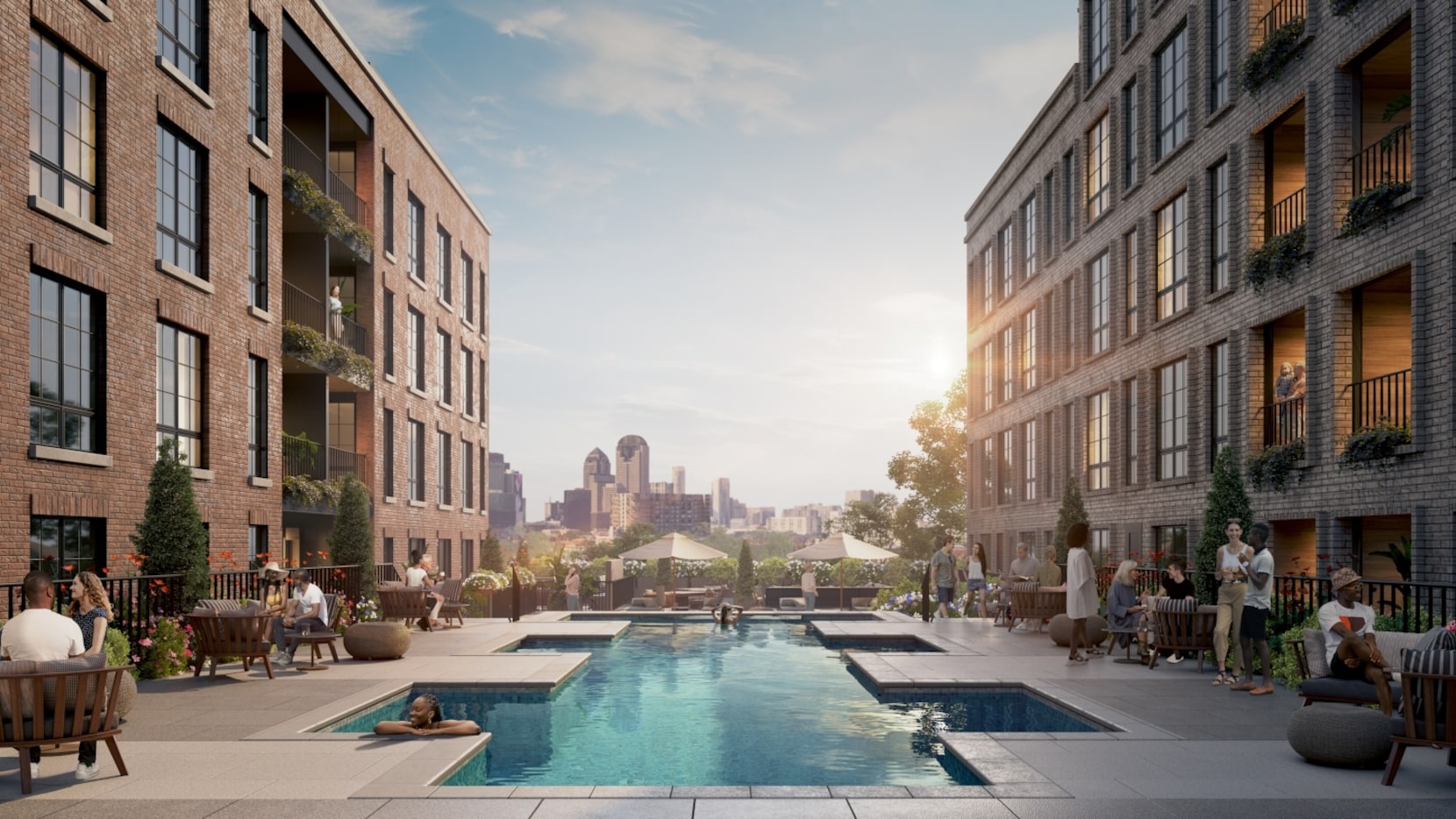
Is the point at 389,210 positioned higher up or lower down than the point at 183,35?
lower down

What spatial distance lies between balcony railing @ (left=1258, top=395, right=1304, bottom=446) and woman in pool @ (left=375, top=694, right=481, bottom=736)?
15.5 metres

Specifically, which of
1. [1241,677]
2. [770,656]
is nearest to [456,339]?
[770,656]

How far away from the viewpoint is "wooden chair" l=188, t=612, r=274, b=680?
15141 millimetres

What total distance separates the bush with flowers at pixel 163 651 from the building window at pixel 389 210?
1902cm

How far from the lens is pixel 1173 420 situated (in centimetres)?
2602

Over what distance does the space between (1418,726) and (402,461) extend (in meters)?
29.9

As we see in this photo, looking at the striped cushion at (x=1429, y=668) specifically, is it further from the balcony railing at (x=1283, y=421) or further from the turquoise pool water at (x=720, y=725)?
the balcony railing at (x=1283, y=421)

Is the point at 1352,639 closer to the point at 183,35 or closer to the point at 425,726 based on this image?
the point at 425,726

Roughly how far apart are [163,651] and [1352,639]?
1407cm

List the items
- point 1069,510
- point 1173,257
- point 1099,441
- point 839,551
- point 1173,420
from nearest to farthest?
point 1173,420, point 1173,257, point 1069,510, point 1099,441, point 839,551

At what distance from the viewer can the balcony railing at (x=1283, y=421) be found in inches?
818

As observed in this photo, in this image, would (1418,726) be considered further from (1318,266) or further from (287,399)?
(287,399)

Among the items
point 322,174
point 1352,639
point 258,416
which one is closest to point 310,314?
point 322,174

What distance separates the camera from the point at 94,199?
18000 mm
